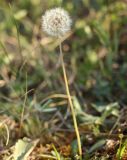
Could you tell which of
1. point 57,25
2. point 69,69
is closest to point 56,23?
point 57,25

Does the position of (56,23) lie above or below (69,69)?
above

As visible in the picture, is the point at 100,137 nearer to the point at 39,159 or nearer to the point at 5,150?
the point at 39,159

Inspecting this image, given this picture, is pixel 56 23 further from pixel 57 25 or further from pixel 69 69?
pixel 69 69

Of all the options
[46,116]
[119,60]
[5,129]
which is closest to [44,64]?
[119,60]

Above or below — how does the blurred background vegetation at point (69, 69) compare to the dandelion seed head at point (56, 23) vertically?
below

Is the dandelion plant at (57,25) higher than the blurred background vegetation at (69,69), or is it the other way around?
the dandelion plant at (57,25)

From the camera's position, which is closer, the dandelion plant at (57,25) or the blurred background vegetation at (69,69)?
the dandelion plant at (57,25)

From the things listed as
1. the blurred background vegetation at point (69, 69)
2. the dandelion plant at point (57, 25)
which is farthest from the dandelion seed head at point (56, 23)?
the blurred background vegetation at point (69, 69)

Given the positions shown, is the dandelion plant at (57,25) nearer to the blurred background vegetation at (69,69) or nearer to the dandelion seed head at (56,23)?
the dandelion seed head at (56,23)
